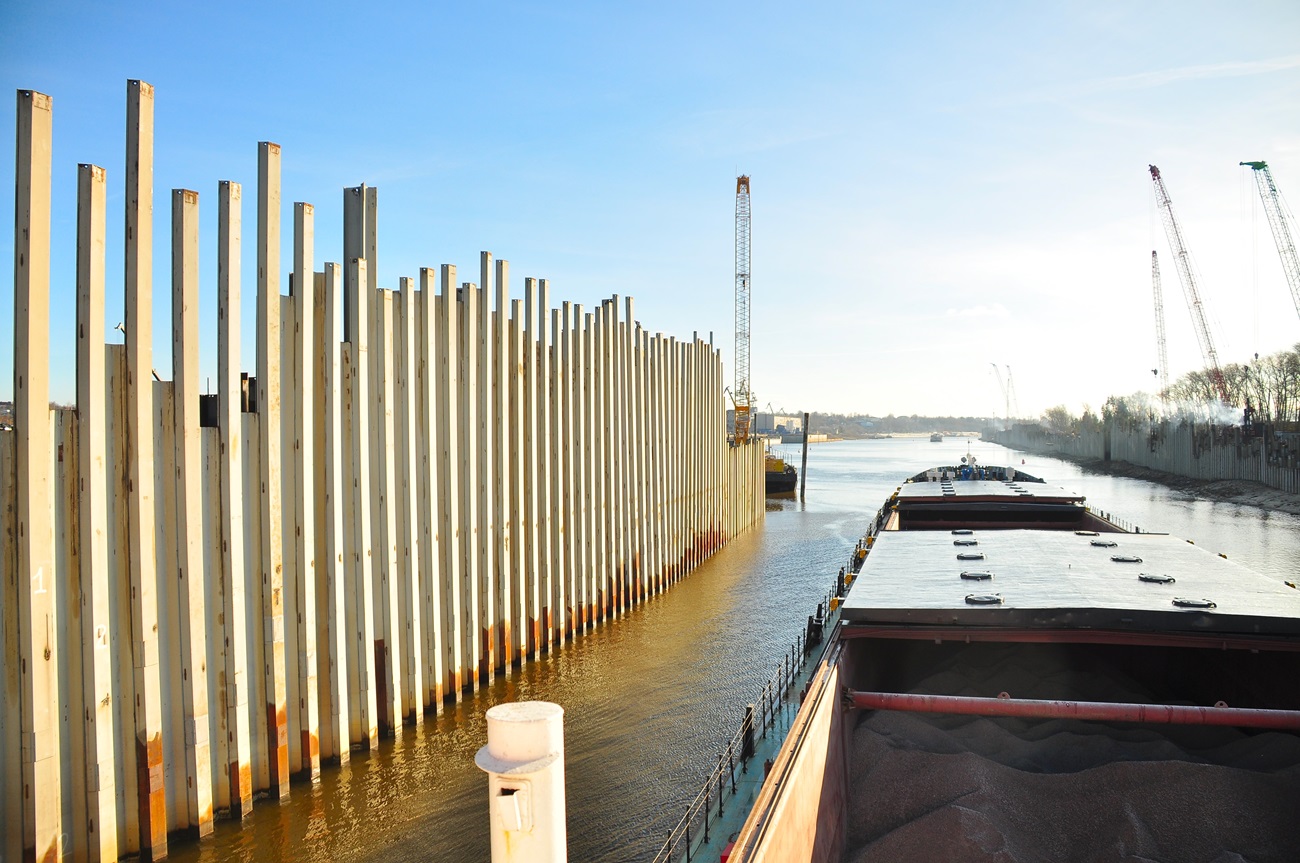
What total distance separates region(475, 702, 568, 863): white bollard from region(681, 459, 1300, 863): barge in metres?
2.86

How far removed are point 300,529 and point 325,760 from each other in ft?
12.2

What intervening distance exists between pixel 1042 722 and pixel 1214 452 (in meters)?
103

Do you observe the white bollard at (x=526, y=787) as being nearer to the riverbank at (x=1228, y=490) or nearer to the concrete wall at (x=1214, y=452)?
the riverbank at (x=1228, y=490)

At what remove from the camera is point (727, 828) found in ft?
32.7

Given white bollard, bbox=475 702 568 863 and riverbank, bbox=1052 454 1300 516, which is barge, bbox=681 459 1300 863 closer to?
white bollard, bbox=475 702 568 863

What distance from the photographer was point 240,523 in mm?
11703

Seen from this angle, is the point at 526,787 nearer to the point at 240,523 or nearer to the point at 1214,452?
the point at 240,523

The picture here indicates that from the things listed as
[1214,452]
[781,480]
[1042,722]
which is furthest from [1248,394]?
[1042,722]

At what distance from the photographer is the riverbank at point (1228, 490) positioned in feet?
232

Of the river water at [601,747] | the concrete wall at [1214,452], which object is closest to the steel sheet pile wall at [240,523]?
the river water at [601,747]

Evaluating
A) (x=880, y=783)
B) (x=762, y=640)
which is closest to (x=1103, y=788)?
(x=880, y=783)

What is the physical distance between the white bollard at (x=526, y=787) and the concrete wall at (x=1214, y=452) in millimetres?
88104

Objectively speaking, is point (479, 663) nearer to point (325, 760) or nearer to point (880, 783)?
point (325, 760)

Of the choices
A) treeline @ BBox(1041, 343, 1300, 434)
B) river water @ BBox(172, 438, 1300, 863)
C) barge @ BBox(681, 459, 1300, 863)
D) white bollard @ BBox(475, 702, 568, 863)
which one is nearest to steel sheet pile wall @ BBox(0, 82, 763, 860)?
river water @ BBox(172, 438, 1300, 863)
